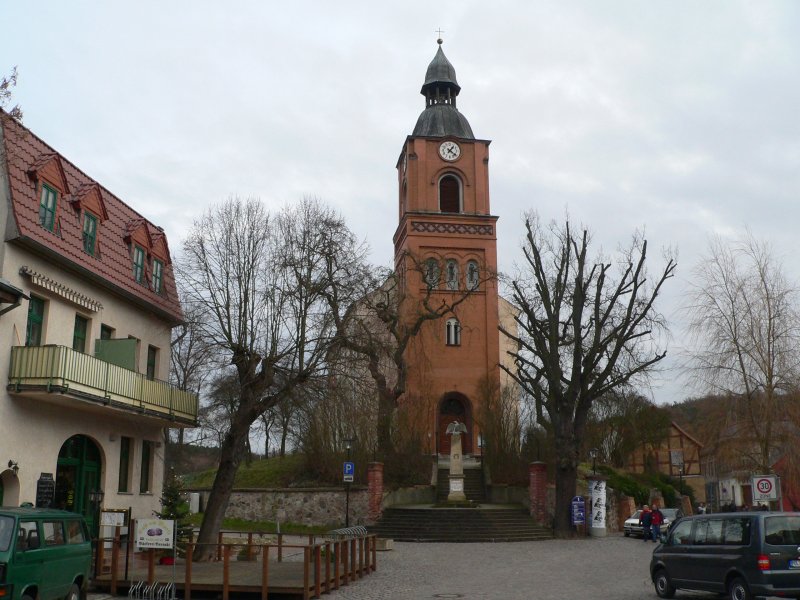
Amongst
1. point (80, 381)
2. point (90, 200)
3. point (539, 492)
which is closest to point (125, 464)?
point (80, 381)

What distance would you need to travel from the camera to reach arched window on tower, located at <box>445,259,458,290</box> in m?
47.8

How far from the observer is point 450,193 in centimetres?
5062

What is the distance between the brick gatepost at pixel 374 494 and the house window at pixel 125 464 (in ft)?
36.8

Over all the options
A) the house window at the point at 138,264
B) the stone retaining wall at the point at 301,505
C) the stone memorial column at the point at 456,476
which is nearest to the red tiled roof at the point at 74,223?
the house window at the point at 138,264

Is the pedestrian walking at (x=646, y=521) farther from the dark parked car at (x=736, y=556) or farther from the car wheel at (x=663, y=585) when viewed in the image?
the dark parked car at (x=736, y=556)

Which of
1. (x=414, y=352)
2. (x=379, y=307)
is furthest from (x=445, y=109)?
(x=379, y=307)

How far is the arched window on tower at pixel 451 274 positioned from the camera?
4775 cm

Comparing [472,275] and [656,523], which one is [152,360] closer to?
[656,523]

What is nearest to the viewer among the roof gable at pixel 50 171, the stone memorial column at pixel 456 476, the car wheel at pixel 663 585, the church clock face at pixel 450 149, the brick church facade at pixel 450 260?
the car wheel at pixel 663 585

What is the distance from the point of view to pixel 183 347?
43094mm

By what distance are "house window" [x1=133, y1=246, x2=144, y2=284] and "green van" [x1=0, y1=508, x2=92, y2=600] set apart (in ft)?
43.0

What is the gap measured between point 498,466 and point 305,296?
60.7 ft

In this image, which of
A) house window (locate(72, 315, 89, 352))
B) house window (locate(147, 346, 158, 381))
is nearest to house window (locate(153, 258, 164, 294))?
house window (locate(147, 346, 158, 381))

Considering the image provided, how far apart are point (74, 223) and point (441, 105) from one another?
34743mm
